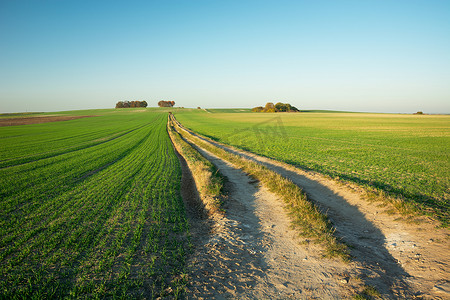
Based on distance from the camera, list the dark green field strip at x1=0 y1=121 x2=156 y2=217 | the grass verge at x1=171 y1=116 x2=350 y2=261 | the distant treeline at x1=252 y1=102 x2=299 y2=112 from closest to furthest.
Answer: the grass verge at x1=171 y1=116 x2=350 y2=261, the dark green field strip at x1=0 y1=121 x2=156 y2=217, the distant treeline at x1=252 y1=102 x2=299 y2=112

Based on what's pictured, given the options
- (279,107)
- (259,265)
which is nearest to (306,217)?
(259,265)

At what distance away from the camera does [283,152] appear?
2547 cm

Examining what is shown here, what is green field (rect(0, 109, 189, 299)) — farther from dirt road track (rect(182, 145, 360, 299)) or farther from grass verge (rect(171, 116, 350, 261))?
grass verge (rect(171, 116, 350, 261))

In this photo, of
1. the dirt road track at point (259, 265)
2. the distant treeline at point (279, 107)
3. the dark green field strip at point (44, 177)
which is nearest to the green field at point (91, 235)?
the dark green field strip at point (44, 177)

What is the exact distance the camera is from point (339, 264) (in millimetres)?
6617

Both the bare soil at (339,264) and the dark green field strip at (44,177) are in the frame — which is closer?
the bare soil at (339,264)

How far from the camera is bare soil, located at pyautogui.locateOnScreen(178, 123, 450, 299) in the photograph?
571 cm

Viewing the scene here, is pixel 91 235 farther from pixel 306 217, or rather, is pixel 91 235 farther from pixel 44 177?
pixel 44 177

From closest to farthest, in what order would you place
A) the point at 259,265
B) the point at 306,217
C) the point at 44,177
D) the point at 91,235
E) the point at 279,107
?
the point at 259,265 → the point at 91,235 → the point at 306,217 → the point at 44,177 → the point at 279,107

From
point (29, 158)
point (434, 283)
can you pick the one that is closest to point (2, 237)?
point (434, 283)

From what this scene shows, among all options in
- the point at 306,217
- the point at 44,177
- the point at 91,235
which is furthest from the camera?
the point at 44,177

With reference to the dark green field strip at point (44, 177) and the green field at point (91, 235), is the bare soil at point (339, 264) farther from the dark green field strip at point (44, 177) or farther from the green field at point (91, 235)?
the dark green field strip at point (44, 177)

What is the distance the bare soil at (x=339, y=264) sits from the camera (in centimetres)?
571

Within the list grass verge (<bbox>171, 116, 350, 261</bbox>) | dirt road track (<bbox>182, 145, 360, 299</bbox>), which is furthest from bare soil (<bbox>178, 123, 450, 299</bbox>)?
grass verge (<bbox>171, 116, 350, 261</bbox>)
